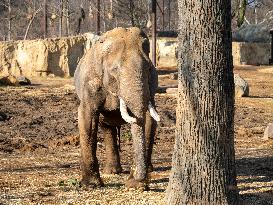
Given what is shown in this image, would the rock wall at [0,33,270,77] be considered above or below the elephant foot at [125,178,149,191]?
above

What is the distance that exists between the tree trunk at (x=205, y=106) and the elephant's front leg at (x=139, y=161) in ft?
3.08

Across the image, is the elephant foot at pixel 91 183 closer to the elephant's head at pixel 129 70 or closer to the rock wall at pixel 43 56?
the elephant's head at pixel 129 70

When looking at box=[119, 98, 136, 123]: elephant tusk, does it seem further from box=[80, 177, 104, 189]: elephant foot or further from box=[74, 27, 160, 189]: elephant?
box=[80, 177, 104, 189]: elephant foot

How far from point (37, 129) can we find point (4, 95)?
5.65 metres

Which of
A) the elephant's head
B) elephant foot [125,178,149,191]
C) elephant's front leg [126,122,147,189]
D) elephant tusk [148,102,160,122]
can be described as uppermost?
the elephant's head

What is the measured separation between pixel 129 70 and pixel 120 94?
11.3 inches

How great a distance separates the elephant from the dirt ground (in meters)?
0.30

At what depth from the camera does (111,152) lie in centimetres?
870

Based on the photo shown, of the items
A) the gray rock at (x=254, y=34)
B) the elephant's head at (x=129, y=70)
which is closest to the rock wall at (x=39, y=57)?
the gray rock at (x=254, y=34)

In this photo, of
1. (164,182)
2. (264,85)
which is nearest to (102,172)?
(164,182)

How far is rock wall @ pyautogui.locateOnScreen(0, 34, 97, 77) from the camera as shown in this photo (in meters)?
28.0

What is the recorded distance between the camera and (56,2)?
200ft

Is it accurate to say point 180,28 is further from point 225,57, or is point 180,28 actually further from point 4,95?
point 4,95

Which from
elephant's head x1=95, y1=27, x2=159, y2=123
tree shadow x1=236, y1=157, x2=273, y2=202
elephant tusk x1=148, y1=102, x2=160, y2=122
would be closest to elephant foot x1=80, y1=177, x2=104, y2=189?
elephant's head x1=95, y1=27, x2=159, y2=123
